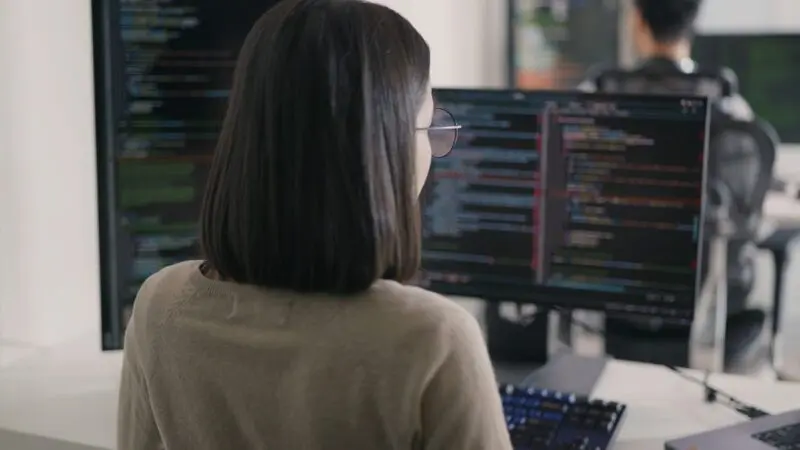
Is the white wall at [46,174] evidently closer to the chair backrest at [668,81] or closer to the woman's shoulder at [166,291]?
the woman's shoulder at [166,291]

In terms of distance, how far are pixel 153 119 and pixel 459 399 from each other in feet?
2.69

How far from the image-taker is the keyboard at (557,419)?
1.29 m

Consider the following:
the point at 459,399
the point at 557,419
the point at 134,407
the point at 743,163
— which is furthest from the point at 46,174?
the point at 743,163

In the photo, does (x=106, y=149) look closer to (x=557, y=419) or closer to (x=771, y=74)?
(x=557, y=419)

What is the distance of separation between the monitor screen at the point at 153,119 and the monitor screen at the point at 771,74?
259 centimetres

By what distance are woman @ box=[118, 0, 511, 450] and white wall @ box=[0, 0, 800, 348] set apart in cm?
76

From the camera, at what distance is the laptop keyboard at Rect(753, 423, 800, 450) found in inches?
49.2

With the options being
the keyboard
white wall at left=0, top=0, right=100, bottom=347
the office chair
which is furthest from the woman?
the office chair

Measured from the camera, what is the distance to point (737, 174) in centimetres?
295

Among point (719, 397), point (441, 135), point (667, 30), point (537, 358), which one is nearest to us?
point (441, 135)

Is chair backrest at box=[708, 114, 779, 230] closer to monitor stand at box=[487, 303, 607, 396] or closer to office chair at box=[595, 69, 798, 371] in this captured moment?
office chair at box=[595, 69, 798, 371]

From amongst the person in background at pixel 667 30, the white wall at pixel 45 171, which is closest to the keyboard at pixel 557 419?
the white wall at pixel 45 171

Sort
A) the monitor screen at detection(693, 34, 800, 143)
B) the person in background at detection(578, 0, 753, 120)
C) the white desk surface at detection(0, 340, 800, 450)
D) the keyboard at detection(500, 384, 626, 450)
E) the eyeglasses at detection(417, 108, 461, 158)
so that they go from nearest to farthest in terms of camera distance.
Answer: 1. the eyeglasses at detection(417, 108, 461, 158)
2. the keyboard at detection(500, 384, 626, 450)
3. the white desk surface at detection(0, 340, 800, 450)
4. the person in background at detection(578, 0, 753, 120)
5. the monitor screen at detection(693, 34, 800, 143)

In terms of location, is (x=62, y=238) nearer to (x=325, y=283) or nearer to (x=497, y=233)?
(x=497, y=233)
